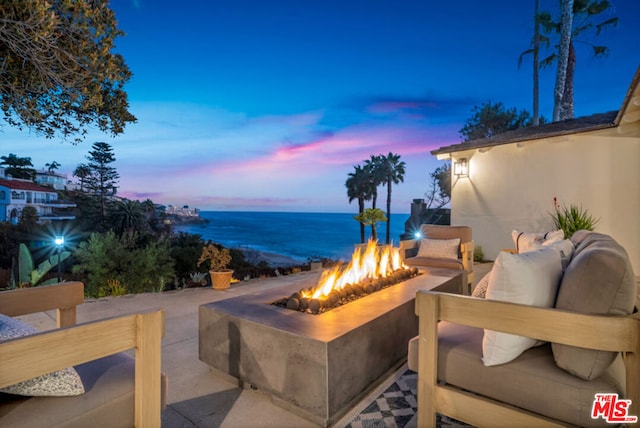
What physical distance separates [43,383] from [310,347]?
3.59 ft

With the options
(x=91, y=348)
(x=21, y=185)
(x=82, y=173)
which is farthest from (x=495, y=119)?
(x=82, y=173)

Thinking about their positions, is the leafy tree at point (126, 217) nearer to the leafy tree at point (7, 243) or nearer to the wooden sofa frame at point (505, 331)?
the leafy tree at point (7, 243)

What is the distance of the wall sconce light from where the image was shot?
7.61 m

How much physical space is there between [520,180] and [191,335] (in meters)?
6.82

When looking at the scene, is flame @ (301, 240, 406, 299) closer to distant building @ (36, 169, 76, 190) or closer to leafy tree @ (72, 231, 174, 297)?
leafy tree @ (72, 231, 174, 297)

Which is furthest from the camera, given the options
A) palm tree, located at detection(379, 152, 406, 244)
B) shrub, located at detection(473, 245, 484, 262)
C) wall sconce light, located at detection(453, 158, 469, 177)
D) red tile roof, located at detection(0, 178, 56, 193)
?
palm tree, located at detection(379, 152, 406, 244)

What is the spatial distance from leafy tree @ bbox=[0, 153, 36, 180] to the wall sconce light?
2469cm

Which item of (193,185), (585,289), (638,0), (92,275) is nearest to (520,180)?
(585,289)

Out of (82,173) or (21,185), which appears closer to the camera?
(21,185)

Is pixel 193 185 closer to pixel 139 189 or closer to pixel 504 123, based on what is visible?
pixel 139 189

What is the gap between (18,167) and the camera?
66.9 feet

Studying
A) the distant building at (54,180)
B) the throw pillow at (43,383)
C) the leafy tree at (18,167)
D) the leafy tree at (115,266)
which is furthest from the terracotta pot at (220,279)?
the distant building at (54,180)

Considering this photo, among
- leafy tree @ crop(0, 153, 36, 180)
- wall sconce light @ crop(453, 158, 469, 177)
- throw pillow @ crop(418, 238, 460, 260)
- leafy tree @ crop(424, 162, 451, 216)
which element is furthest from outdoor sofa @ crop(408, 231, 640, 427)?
leafy tree @ crop(0, 153, 36, 180)

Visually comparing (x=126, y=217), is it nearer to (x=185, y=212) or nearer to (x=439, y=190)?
(x=439, y=190)
